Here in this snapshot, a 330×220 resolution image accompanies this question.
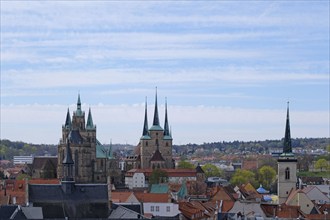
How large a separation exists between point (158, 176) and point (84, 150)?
72.3ft

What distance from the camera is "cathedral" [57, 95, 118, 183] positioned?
148375mm

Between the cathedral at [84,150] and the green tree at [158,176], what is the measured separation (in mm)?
9743

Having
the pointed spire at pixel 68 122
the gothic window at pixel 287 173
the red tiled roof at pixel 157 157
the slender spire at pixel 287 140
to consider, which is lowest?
the gothic window at pixel 287 173

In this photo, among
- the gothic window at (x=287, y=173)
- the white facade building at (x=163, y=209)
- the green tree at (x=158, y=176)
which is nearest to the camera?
the white facade building at (x=163, y=209)

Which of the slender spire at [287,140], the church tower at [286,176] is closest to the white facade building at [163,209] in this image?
the church tower at [286,176]

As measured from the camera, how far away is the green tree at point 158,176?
546 ft

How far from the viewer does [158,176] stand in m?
168

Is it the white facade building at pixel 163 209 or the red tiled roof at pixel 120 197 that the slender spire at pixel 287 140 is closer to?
the red tiled roof at pixel 120 197

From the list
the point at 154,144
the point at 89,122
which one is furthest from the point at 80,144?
the point at 154,144

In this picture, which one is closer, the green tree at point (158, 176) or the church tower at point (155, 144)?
the green tree at point (158, 176)

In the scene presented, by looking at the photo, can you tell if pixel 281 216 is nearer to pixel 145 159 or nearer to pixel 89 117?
pixel 89 117

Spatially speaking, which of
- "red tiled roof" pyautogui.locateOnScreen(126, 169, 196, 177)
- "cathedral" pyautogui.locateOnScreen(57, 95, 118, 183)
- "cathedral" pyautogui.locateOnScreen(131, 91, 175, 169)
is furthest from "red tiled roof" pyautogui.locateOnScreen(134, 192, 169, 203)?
"cathedral" pyautogui.locateOnScreen(131, 91, 175, 169)

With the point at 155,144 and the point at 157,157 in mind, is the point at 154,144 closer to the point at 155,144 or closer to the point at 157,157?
the point at 155,144

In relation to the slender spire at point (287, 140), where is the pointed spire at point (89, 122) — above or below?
above
